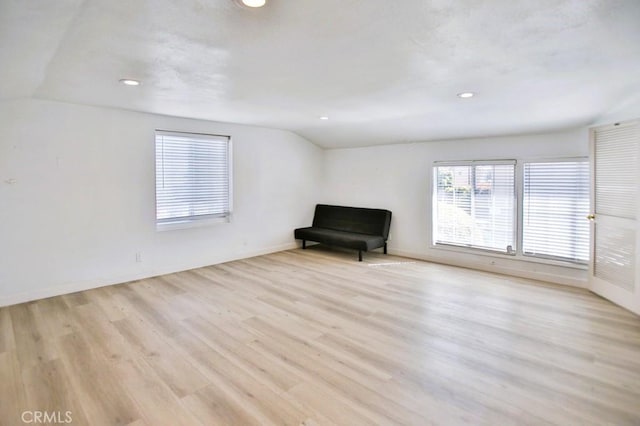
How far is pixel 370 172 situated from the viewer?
20.9 feet

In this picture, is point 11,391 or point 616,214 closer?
point 11,391

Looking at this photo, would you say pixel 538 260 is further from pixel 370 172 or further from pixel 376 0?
pixel 376 0

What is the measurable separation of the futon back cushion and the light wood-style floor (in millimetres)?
1776

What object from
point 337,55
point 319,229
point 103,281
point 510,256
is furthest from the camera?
point 319,229

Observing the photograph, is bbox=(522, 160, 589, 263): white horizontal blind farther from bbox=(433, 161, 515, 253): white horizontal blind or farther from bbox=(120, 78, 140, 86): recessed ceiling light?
bbox=(120, 78, 140, 86): recessed ceiling light

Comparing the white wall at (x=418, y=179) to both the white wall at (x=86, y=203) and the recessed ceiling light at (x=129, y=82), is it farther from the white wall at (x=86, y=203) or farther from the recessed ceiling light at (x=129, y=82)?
the recessed ceiling light at (x=129, y=82)

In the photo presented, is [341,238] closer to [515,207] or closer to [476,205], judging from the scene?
[476,205]

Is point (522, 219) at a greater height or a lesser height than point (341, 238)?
greater

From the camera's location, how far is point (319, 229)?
21.5 feet

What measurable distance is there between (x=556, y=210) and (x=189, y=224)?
4.96 metres

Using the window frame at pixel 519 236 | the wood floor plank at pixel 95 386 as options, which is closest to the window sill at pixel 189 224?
the wood floor plank at pixel 95 386

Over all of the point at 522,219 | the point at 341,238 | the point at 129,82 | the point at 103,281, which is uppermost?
the point at 129,82

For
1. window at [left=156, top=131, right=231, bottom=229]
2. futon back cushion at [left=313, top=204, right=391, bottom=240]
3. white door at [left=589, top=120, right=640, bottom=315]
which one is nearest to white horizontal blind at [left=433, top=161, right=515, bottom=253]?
futon back cushion at [left=313, top=204, right=391, bottom=240]

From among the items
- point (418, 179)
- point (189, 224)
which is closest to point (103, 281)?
point (189, 224)
